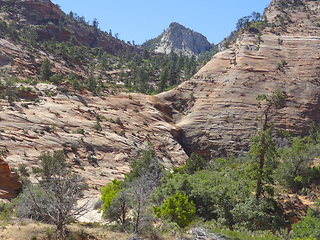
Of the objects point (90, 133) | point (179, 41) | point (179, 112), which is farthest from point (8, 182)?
point (179, 41)

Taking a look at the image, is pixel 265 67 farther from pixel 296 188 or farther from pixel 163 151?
pixel 296 188

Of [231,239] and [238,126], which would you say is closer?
[231,239]

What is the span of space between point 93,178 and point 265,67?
42917 mm

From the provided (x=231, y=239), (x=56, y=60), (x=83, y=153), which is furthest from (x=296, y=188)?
(x=56, y=60)

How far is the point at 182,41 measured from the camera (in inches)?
6939

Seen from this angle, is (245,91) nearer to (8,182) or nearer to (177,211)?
(177,211)

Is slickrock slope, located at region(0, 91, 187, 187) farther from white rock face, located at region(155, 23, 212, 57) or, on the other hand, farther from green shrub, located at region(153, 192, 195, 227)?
white rock face, located at region(155, 23, 212, 57)

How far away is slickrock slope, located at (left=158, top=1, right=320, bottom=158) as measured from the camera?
1645 inches

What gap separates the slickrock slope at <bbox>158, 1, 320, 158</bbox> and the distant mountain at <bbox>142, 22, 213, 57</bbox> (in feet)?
385

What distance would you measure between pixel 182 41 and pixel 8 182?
573 feet

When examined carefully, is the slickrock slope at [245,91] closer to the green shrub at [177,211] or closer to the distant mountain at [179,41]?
the green shrub at [177,211]

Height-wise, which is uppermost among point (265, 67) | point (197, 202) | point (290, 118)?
point (265, 67)

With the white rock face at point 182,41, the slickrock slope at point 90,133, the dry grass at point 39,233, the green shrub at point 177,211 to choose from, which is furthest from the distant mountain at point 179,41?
the dry grass at point 39,233

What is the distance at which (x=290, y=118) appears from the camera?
41.8 meters
